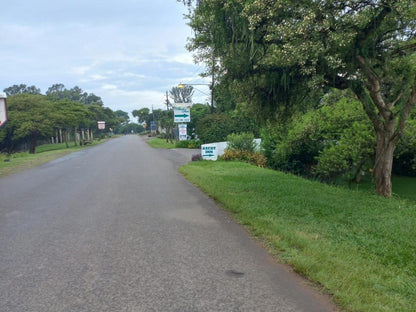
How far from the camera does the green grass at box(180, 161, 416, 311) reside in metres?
3.99

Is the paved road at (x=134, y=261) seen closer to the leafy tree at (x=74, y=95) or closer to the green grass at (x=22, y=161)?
the green grass at (x=22, y=161)

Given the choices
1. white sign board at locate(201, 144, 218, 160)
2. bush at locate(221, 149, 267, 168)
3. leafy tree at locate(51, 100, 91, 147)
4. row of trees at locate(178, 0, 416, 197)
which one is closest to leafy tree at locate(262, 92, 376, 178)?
bush at locate(221, 149, 267, 168)

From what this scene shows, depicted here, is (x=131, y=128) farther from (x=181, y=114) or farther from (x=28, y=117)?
(x=181, y=114)

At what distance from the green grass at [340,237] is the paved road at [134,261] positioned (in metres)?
0.32

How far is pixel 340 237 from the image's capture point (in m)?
5.90

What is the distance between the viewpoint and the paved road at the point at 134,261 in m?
3.88

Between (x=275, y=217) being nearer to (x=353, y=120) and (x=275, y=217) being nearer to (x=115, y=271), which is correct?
(x=115, y=271)

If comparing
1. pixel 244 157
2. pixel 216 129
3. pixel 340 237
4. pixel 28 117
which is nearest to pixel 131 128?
pixel 28 117

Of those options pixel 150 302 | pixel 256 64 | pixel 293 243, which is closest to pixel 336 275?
pixel 293 243

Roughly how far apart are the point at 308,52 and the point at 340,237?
4351mm

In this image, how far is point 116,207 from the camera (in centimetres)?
874

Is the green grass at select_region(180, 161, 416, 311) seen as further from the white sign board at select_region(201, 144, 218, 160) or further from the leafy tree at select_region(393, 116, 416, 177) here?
the white sign board at select_region(201, 144, 218, 160)

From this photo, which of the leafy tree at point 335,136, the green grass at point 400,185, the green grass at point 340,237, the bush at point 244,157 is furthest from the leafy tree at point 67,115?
the green grass at point 340,237

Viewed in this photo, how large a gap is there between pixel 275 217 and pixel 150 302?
3902 mm
